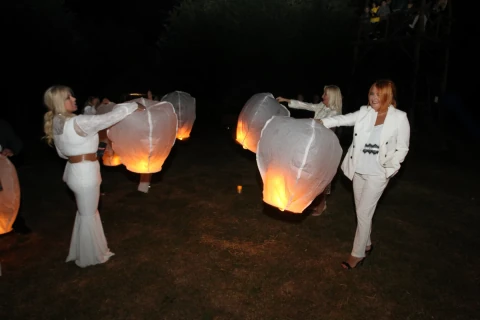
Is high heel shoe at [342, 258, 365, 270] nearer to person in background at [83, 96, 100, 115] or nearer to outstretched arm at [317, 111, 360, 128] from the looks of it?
outstretched arm at [317, 111, 360, 128]

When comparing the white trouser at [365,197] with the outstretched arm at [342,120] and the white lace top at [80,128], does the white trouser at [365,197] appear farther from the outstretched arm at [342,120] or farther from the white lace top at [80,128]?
the white lace top at [80,128]

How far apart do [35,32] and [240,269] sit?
16.2 m

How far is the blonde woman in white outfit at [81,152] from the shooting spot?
384 centimetres

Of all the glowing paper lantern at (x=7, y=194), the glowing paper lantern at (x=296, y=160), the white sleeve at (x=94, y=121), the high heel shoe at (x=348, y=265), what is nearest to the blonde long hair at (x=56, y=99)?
the white sleeve at (x=94, y=121)

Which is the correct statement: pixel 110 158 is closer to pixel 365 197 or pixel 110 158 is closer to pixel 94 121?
pixel 94 121

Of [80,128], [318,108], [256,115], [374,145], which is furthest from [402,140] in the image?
[80,128]

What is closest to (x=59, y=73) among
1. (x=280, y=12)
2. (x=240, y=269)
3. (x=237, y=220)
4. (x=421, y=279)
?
(x=280, y=12)

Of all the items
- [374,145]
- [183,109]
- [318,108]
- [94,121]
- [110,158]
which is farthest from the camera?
[110,158]

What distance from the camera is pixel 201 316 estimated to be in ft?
12.2

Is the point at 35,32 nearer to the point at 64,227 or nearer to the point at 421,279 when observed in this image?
the point at 64,227

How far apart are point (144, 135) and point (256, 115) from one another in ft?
6.04

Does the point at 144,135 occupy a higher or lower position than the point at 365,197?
higher

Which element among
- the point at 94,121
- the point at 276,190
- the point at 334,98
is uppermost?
the point at 334,98

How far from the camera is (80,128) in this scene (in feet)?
12.6
